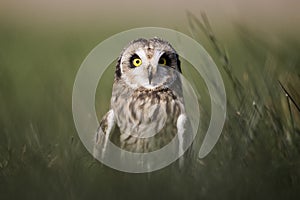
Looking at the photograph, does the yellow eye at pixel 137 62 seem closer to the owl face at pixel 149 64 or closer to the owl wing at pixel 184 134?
the owl face at pixel 149 64

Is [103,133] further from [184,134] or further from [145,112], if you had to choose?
[184,134]

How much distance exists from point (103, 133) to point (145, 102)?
0.26 metres

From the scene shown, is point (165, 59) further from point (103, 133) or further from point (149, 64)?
point (103, 133)

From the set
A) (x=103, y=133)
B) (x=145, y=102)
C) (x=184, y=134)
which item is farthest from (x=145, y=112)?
(x=184, y=134)

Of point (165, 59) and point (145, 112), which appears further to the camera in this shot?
point (145, 112)

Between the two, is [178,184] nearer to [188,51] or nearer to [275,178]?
[275,178]

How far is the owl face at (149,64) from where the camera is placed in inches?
170

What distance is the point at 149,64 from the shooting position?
429 centimetres

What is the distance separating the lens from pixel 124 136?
4.55 m

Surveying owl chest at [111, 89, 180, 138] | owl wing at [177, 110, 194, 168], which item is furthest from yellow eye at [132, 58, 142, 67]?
owl wing at [177, 110, 194, 168]

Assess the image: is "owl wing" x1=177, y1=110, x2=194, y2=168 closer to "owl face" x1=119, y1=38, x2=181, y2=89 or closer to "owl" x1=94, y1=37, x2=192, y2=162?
"owl" x1=94, y1=37, x2=192, y2=162

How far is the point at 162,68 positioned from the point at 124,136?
377mm

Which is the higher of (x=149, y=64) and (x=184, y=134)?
(x=149, y=64)

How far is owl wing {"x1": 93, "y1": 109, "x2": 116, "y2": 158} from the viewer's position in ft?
14.6
